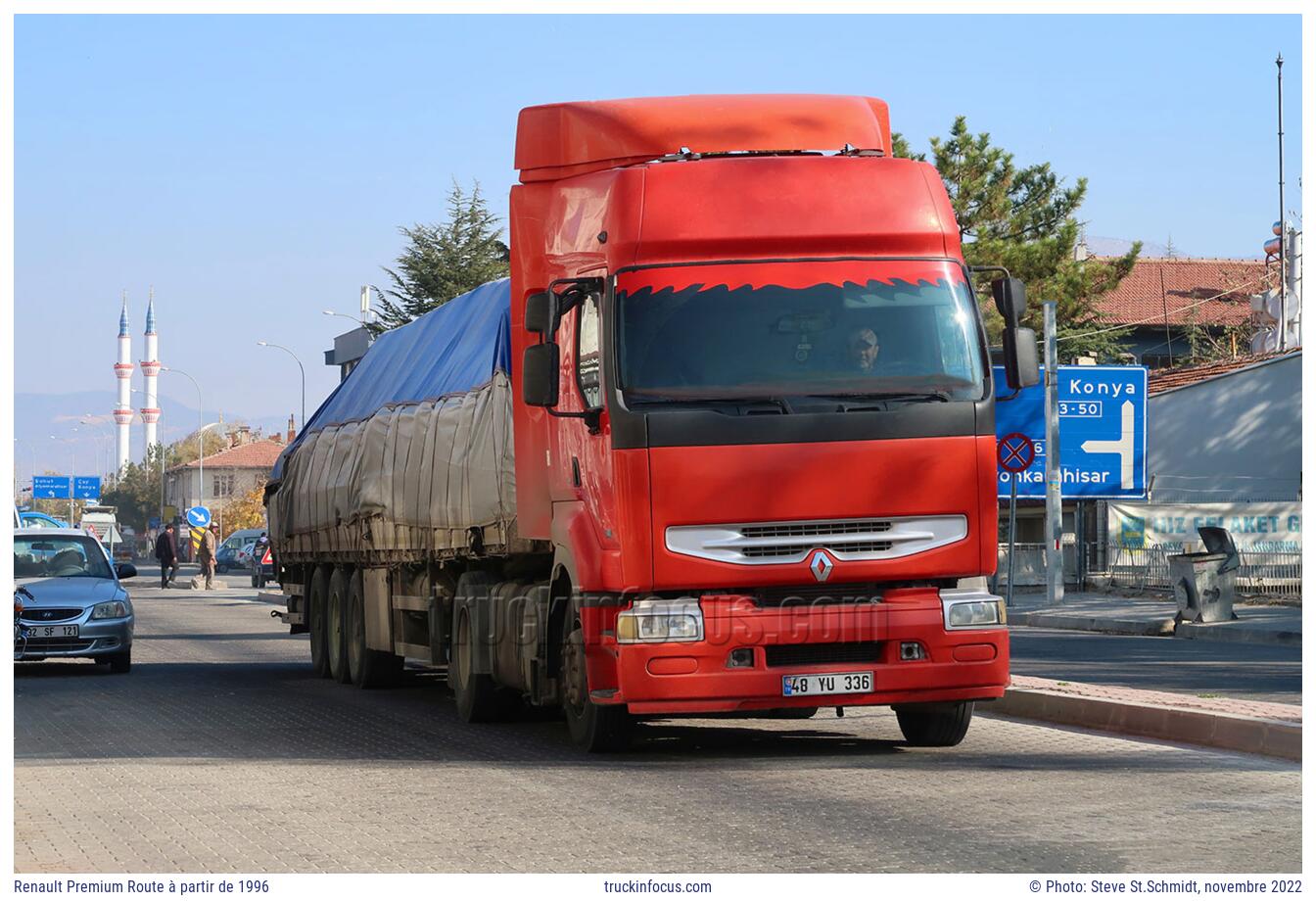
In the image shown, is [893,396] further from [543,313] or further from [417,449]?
[417,449]

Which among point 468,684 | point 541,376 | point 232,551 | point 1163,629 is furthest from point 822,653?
point 232,551

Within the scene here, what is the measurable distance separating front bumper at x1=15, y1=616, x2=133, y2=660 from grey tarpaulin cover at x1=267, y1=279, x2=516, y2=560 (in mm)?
2016

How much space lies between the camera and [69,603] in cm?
2003

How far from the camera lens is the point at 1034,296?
55938mm

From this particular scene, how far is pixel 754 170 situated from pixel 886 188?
778mm

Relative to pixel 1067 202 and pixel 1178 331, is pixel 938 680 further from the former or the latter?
pixel 1178 331

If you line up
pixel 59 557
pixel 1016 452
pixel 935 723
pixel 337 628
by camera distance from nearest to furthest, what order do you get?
pixel 935 723 < pixel 337 628 < pixel 59 557 < pixel 1016 452

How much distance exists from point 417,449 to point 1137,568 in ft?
76.3

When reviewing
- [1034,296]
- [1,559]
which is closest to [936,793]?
[1,559]

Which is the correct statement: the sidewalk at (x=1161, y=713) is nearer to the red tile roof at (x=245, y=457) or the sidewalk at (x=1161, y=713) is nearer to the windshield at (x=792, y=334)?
the windshield at (x=792, y=334)

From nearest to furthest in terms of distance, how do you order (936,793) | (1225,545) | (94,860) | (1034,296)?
(94,860) → (936,793) → (1225,545) → (1034,296)

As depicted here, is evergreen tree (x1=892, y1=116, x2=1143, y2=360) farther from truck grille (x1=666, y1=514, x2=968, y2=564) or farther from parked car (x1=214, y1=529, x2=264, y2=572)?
truck grille (x1=666, y1=514, x2=968, y2=564)

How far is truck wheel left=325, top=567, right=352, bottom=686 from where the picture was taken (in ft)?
62.7

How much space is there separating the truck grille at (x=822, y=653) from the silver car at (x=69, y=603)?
10.6 metres
